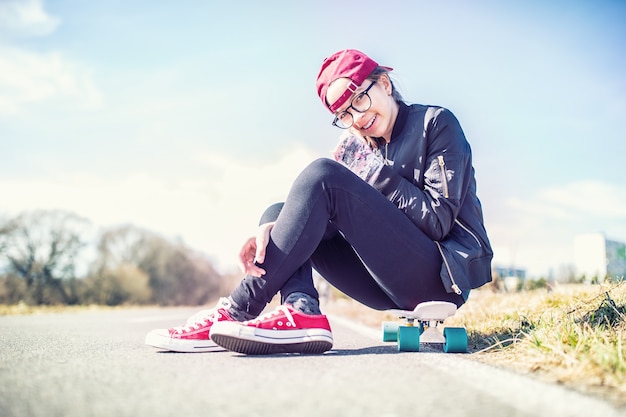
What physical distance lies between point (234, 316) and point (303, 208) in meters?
0.64

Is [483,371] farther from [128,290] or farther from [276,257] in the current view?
[128,290]

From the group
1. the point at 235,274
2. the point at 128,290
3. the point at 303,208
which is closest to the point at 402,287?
the point at 303,208

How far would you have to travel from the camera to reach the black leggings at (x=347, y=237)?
256 centimetres

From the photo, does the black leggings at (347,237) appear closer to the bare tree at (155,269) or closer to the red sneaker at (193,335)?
the red sneaker at (193,335)

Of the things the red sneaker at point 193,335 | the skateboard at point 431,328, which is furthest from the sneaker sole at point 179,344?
the skateboard at point 431,328

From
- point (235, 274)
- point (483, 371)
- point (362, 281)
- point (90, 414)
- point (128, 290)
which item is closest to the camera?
point (90, 414)

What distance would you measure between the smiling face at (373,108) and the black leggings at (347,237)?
445 millimetres

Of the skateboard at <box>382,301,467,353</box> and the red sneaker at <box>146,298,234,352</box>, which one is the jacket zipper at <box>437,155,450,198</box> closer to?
the skateboard at <box>382,301,467,353</box>

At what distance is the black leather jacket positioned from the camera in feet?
8.70

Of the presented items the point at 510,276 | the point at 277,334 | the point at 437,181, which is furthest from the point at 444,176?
the point at 510,276

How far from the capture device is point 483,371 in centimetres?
194

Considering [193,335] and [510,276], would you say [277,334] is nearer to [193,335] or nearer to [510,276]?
[193,335]

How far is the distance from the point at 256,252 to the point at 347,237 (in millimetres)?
466

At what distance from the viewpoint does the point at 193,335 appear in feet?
8.64
